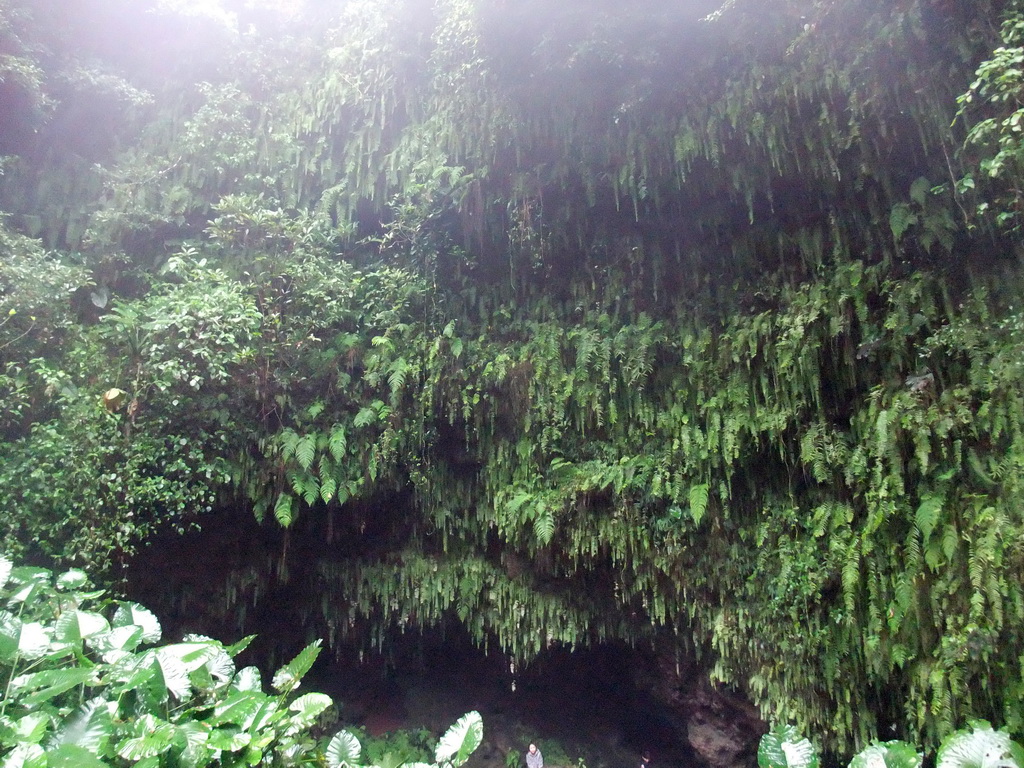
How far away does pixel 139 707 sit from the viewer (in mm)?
2771

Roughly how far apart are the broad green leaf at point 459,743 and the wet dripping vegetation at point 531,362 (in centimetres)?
74

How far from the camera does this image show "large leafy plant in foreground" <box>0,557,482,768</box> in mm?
2451

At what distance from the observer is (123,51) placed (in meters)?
9.30

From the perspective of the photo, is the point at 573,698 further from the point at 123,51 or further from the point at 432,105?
the point at 123,51

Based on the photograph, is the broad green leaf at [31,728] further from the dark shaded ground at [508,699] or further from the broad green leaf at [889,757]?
the dark shaded ground at [508,699]

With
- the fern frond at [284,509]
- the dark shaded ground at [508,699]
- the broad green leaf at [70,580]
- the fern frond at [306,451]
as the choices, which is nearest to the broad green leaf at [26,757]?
the broad green leaf at [70,580]

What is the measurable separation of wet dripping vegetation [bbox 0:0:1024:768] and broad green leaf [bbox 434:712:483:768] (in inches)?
29.0

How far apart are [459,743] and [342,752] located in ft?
1.93

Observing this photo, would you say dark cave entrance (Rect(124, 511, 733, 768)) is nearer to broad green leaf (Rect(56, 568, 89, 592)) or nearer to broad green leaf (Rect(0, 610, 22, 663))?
broad green leaf (Rect(56, 568, 89, 592))

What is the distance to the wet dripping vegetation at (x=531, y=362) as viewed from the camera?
503cm

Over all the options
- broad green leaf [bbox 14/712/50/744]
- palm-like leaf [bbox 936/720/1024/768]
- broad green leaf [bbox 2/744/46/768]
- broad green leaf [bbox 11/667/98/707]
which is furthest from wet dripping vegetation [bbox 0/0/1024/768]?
palm-like leaf [bbox 936/720/1024/768]

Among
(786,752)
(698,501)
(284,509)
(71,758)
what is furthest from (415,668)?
(786,752)

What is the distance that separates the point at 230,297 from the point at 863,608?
6952mm

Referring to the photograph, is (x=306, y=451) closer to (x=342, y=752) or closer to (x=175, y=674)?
(x=175, y=674)
